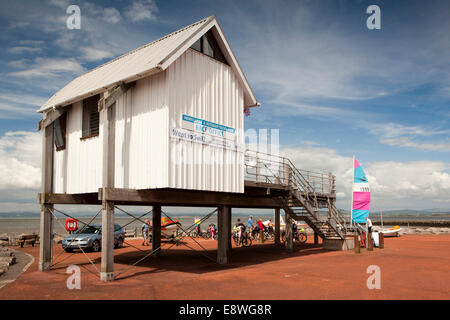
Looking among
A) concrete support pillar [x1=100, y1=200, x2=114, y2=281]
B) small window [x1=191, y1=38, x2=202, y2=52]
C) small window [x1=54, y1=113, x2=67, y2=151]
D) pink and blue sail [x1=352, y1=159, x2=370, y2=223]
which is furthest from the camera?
pink and blue sail [x1=352, y1=159, x2=370, y2=223]

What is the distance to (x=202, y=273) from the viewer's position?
1480cm

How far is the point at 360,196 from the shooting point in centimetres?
2631

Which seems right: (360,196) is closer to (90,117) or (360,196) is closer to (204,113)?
(204,113)

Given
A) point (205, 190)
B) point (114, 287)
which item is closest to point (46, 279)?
point (114, 287)

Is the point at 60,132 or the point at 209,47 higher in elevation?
the point at 209,47

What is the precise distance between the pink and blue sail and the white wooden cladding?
12.0m

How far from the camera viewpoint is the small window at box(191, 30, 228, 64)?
15.4 meters

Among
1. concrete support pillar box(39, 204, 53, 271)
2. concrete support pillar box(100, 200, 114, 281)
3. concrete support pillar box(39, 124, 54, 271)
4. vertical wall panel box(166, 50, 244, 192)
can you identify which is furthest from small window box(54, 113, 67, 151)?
vertical wall panel box(166, 50, 244, 192)

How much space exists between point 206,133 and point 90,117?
4988mm

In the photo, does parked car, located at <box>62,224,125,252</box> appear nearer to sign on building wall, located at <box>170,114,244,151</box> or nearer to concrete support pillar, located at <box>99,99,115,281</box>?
concrete support pillar, located at <box>99,99,115,281</box>

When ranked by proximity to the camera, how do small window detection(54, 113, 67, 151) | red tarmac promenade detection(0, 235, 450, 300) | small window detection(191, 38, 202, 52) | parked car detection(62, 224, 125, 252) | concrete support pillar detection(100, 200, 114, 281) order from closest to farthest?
red tarmac promenade detection(0, 235, 450, 300), concrete support pillar detection(100, 200, 114, 281), small window detection(191, 38, 202, 52), small window detection(54, 113, 67, 151), parked car detection(62, 224, 125, 252)

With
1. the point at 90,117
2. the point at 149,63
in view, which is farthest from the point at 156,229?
the point at 149,63

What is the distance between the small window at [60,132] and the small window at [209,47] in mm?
6745

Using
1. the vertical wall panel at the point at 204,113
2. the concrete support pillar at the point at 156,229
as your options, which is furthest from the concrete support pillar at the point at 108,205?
the concrete support pillar at the point at 156,229
